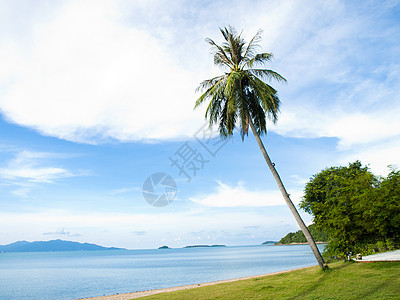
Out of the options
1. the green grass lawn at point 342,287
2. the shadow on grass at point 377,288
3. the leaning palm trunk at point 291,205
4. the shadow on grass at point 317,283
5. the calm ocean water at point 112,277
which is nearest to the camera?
the shadow on grass at point 377,288

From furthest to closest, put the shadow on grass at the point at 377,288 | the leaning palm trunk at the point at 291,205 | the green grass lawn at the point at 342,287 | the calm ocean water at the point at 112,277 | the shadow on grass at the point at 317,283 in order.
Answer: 1. the calm ocean water at the point at 112,277
2. the leaning palm trunk at the point at 291,205
3. the shadow on grass at the point at 317,283
4. the green grass lawn at the point at 342,287
5. the shadow on grass at the point at 377,288

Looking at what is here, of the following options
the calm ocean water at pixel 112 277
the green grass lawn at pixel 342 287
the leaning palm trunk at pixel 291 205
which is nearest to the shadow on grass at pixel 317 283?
the green grass lawn at pixel 342 287

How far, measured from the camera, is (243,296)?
36.4ft

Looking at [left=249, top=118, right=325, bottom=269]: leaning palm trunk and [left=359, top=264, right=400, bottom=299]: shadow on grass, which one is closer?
[left=359, top=264, right=400, bottom=299]: shadow on grass

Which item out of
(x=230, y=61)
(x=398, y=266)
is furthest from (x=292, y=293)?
(x=230, y=61)

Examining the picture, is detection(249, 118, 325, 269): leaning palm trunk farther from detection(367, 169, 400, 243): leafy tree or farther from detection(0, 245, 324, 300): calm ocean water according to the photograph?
detection(0, 245, 324, 300): calm ocean water

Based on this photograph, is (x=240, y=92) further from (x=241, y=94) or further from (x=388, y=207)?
(x=388, y=207)

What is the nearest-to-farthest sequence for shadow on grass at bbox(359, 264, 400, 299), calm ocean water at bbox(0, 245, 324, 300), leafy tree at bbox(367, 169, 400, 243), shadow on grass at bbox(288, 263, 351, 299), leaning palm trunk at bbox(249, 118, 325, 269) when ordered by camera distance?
shadow on grass at bbox(359, 264, 400, 299) < shadow on grass at bbox(288, 263, 351, 299) < leaning palm trunk at bbox(249, 118, 325, 269) < leafy tree at bbox(367, 169, 400, 243) < calm ocean water at bbox(0, 245, 324, 300)

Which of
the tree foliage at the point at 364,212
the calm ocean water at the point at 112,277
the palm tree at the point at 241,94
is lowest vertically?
the calm ocean water at the point at 112,277

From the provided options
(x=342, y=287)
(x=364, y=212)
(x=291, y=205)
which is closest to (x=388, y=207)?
(x=364, y=212)

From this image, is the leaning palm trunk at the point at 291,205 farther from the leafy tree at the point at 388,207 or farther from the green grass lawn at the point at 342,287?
the leafy tree at the point at 388,207

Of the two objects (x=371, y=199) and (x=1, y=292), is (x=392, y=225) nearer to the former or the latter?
(x=371, y=199)

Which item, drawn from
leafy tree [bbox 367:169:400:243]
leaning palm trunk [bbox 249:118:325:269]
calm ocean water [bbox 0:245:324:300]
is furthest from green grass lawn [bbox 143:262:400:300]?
calm ocean water [bbox 0:245:324:300]

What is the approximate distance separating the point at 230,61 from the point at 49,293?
3331cm
